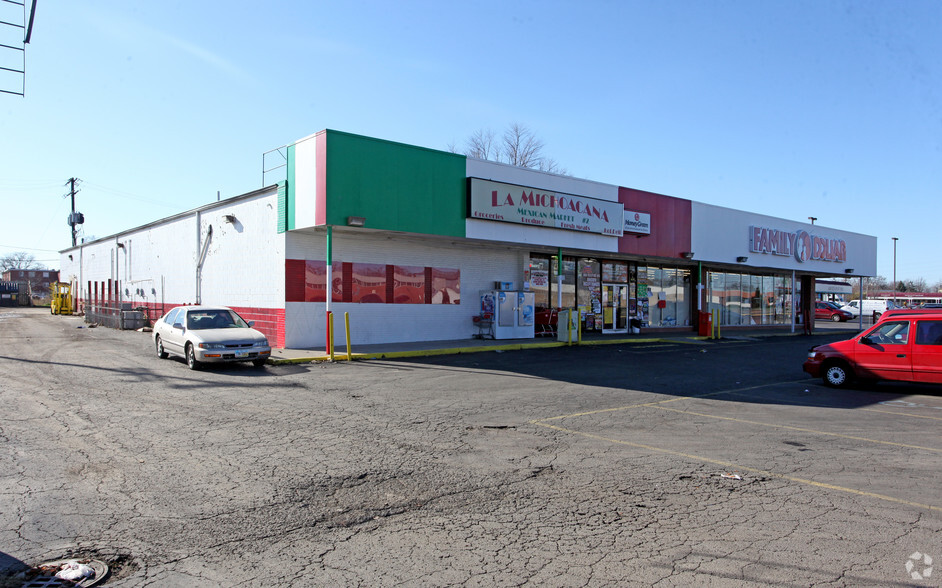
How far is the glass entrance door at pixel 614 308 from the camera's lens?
28.7 m

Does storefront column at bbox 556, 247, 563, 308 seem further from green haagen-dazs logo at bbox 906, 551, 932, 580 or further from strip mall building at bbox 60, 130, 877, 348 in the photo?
Result: green haagen-dazs logo at bbox 906, 551, 932, 580

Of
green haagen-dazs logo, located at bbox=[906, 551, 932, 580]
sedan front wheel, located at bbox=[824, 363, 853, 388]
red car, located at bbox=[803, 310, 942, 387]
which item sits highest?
red car, located at bbox=[803, 310, 942, 387]

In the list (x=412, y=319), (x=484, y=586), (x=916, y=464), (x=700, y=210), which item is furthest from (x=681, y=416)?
(x=700, y=210)

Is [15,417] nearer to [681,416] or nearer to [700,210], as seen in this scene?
[681,416]

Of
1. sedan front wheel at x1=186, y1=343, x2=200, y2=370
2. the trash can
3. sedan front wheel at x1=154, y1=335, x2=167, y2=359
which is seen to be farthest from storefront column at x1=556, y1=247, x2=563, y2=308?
sedan front wheel at x1=154, y1=335, x2=167, y2=359

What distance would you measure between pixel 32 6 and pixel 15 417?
32.6ft

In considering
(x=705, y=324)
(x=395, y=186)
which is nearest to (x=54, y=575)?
(x=395, y=186)

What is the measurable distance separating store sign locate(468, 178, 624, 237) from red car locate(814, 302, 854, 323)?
39591mm

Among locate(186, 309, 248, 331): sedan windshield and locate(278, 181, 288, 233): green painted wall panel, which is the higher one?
Result: locate(278, 181, 288, 233): green painted wall panel

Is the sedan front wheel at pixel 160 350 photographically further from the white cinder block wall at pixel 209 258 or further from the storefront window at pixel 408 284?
the storefront window at pixel 408 284

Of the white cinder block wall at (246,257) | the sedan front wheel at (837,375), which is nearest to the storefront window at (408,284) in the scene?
the white cinder block wall at (246,257)

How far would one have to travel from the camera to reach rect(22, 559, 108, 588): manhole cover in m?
3.91

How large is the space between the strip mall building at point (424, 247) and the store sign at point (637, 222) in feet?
0.24

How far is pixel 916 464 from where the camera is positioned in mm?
7043
